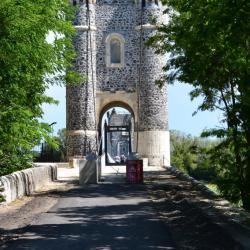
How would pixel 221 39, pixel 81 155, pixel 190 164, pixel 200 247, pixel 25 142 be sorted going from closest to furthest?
pixel 200 247
pixel 221 39
pixel 25 142
pixel 81 155
pixel 190 164

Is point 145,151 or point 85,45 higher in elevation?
point 85,45

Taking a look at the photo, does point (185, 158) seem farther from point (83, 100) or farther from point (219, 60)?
point (219, 60)

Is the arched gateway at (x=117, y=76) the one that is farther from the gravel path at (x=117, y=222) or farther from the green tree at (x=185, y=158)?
the gravel path at (x=117, y=222)

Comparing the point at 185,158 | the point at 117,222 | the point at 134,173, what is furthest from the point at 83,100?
the point at 117,222

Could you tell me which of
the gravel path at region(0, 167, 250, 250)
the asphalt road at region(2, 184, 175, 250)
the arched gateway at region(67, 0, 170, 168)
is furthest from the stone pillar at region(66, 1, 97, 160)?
the asphalt road at region(2, 184, 175, 250)

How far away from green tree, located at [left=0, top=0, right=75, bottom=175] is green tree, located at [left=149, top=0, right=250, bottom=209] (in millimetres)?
3275

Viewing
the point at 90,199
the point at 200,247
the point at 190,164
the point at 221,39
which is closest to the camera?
the point at 200,247

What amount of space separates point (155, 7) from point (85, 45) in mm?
5509

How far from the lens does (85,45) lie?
3788cm

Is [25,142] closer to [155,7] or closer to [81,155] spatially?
[81,155]

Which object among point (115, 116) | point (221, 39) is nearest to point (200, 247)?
point (221, 39)

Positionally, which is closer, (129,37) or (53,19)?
(53,19)

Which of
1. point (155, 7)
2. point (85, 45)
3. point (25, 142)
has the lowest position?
point (25, 142)

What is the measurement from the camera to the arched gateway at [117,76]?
123ft
